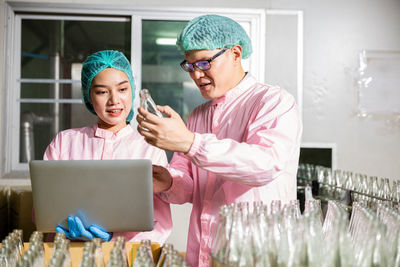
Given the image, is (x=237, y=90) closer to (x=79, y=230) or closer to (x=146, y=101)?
(x=146, y=101)

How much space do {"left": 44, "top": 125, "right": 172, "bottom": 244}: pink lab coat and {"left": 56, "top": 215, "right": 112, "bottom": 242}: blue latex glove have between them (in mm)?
406

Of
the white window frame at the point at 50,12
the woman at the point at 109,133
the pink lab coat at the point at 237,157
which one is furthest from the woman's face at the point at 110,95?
the white window frame at the point at 50,12

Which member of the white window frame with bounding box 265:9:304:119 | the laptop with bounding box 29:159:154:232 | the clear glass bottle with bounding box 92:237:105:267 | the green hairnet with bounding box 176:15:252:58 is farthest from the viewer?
the white window frame with bounding box 265:9:304:119

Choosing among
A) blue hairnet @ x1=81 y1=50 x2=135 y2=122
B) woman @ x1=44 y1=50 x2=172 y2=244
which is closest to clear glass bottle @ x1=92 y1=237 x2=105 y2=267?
woman @ x1=44 y1=50 x2=172 y2=244

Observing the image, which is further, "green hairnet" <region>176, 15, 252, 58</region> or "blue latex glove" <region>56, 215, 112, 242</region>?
"green hairnet" <region>176, 15, 252, 58</region>

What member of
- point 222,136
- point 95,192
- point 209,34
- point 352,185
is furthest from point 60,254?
point 352,185

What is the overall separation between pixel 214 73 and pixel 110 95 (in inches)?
19.1

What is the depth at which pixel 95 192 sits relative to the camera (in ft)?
4.31

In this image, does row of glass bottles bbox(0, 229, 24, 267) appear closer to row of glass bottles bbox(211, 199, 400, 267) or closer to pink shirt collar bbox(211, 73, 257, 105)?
row of glass bottles bbox(211, 199, 400, 267)

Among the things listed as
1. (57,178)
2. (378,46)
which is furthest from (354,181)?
(57,178)

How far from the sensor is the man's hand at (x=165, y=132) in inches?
45.1

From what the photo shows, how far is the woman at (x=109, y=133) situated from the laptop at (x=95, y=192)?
0.39 m

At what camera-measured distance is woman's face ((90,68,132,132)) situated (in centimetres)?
176

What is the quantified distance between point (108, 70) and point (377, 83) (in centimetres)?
254
